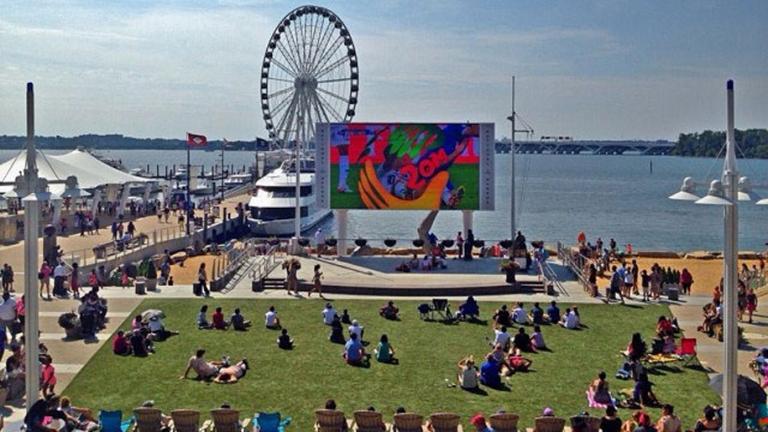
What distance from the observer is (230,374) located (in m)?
18.8

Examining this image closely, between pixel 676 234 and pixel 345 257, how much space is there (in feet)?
152

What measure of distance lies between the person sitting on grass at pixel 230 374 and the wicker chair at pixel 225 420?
149 inches

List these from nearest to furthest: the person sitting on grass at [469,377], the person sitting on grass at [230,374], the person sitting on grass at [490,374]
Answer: the person sitting on grass at [469,377], the person sitting on grass at [490,374], the person sitting on grass at [230,374]

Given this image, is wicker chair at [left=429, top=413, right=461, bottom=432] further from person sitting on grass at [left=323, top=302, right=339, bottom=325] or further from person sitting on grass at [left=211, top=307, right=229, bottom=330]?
person sitting on grass at [left=211, top=307, right=229, bottom=330]

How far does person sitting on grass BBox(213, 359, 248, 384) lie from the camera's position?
1869cm

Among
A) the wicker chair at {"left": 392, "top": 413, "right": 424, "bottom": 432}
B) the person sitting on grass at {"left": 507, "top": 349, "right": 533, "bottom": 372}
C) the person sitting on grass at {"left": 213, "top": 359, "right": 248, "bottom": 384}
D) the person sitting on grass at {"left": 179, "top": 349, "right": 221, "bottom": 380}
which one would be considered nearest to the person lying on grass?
the person sitting on grass at {"left": 213, "top": 359, "right": 248, "bottom": 384}

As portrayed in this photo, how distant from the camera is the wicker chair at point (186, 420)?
14648 mm

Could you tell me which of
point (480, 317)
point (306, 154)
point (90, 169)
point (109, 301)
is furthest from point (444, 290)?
point (306, 154)

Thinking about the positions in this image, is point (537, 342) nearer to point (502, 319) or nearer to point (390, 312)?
point (502, 319)

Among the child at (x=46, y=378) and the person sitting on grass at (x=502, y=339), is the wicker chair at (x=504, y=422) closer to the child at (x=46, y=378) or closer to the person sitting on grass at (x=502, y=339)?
the person sitting on grass at (x=502, y=339)

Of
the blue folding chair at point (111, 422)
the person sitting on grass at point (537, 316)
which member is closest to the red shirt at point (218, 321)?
the person sitting on grass at point (537, 316)

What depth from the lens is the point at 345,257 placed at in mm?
37125

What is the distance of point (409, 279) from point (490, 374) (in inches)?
521

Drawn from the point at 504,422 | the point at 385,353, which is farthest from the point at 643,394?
the point at 385,353
